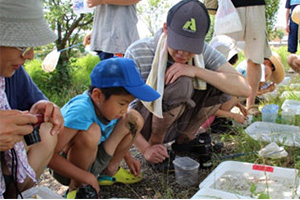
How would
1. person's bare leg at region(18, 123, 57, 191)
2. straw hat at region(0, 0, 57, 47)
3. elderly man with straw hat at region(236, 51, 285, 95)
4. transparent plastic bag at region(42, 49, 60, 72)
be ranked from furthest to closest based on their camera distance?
elderly man with straw hat at region(236, 51, 285, 95), transparent plastic bag at region(42, 49, 60, 72), person's bare leg at region(18, 123, 57, 191), straw hat at region(0, 0, 57, 47)

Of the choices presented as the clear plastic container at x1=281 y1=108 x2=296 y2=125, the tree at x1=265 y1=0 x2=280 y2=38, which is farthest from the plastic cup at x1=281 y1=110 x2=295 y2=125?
the tree at x1=265 y1=0 x2=280 y2=38

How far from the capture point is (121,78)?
6.07 ft

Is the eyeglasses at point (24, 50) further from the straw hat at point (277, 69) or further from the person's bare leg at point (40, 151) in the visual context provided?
the straw hat at point (277, 69)

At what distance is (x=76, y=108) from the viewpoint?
6.09 ft

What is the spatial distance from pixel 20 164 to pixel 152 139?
975 millimetres

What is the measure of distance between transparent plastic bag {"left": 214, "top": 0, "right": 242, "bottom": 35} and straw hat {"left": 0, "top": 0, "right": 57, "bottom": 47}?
2.25 m

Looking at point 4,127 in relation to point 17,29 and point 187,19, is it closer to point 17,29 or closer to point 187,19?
point 17,29

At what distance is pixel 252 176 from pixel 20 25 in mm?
1411

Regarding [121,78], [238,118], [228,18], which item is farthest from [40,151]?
[228,18]

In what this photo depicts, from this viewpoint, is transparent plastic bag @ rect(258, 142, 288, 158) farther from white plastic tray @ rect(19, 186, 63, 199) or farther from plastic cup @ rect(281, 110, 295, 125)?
white plastic tray @ rect(19, 186, 63, 199)

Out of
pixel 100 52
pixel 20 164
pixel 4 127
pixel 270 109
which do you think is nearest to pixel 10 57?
pixel 4 127

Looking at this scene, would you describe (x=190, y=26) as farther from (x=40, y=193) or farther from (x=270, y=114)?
(x=270, y=114)

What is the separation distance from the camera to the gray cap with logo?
2119mm

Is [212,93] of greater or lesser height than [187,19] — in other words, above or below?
below
